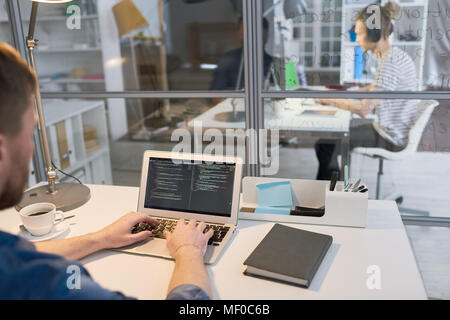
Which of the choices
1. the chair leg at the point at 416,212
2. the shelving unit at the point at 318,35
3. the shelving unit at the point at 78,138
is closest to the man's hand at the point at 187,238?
the shelving unit at the point at 318,35

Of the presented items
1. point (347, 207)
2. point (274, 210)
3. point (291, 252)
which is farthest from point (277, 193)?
point (291, 252)

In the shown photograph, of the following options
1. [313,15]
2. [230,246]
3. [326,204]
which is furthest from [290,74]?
[230,246]

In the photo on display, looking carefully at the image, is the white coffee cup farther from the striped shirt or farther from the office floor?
the striped shirt

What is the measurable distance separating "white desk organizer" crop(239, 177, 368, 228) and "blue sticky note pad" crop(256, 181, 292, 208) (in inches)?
0.7

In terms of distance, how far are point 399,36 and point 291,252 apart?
147cm

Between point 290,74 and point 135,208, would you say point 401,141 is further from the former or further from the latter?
point 135,208

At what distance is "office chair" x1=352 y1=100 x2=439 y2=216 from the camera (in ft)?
7.26

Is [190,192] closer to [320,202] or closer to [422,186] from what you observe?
[320,202]

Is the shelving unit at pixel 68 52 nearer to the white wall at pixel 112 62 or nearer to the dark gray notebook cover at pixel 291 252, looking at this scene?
the white wall at pixel 112 62

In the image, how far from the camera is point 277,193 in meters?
1.53

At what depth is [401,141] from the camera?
2.47 meters

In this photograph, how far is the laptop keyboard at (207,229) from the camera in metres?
1.30

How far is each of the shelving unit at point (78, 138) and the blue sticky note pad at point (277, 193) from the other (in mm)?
1653
